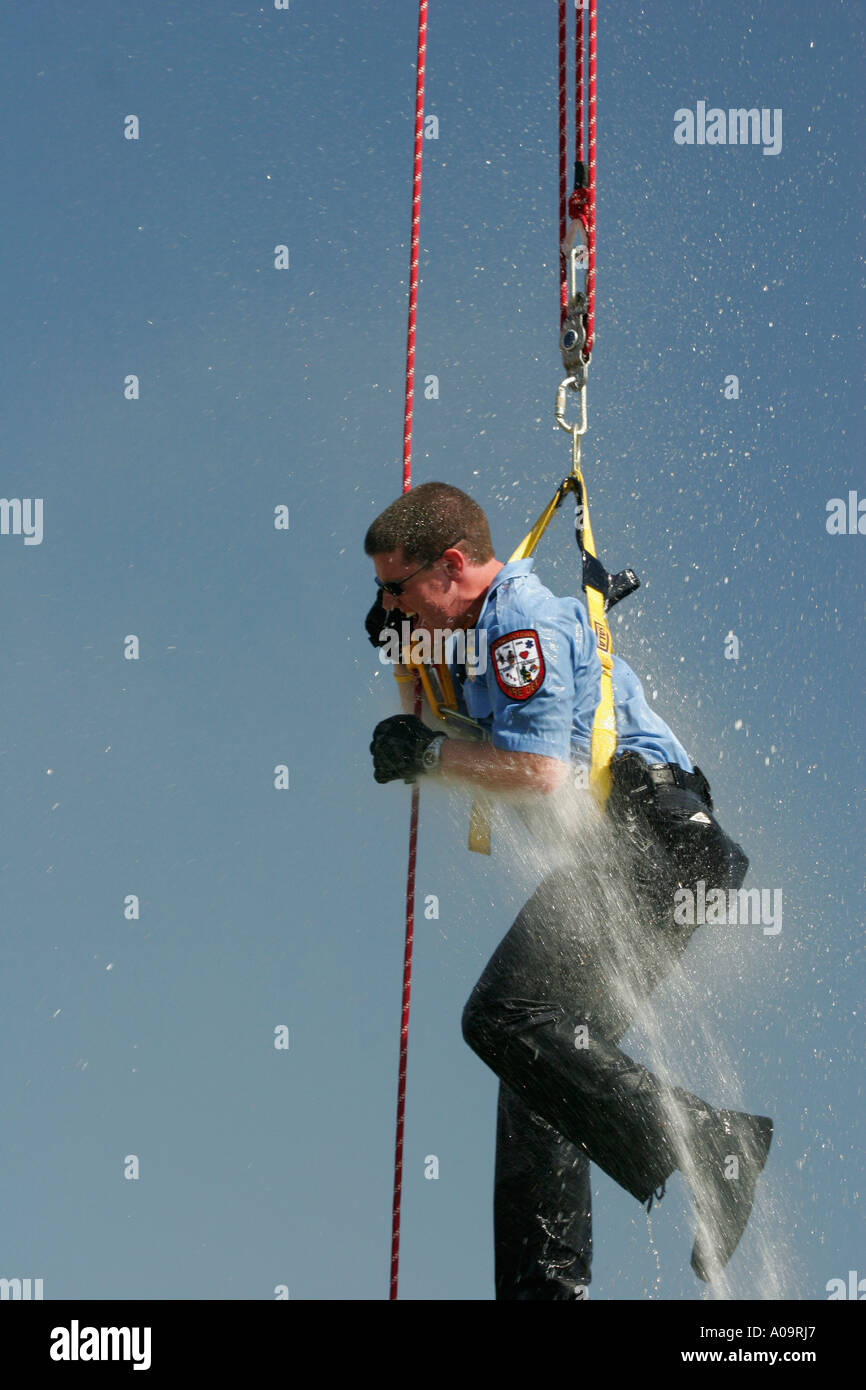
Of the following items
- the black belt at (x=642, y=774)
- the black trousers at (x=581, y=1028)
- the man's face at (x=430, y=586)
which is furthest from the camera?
the man's face at (x=430, y=586)

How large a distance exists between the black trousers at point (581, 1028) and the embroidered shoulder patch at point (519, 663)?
51cm

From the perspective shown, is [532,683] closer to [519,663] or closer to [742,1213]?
[519,663]

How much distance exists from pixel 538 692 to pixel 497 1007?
3.72 feet

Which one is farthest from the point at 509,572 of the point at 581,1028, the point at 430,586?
the point at 581,1028

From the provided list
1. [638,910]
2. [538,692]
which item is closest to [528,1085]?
[638,910]

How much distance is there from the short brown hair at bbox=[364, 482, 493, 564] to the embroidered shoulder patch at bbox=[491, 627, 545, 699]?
0.47 meters

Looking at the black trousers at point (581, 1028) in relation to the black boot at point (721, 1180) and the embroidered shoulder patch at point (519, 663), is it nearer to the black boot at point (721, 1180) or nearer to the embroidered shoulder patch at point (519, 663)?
the black boot at point (721, 1180)

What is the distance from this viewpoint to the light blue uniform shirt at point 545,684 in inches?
300

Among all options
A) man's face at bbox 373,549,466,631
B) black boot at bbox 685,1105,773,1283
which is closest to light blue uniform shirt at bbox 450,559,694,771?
man's face at bbox 373,549,466,631

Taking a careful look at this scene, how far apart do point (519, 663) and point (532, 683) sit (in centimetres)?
9

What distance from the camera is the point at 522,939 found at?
304 inches

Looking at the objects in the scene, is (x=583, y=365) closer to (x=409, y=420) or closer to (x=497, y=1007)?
(x=409, y=420)

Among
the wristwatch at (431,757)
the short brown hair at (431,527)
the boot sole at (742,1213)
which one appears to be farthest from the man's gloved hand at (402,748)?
the boot sole at (742,1213)

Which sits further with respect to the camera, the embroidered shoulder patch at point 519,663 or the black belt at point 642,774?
the black belt at point 642,774
